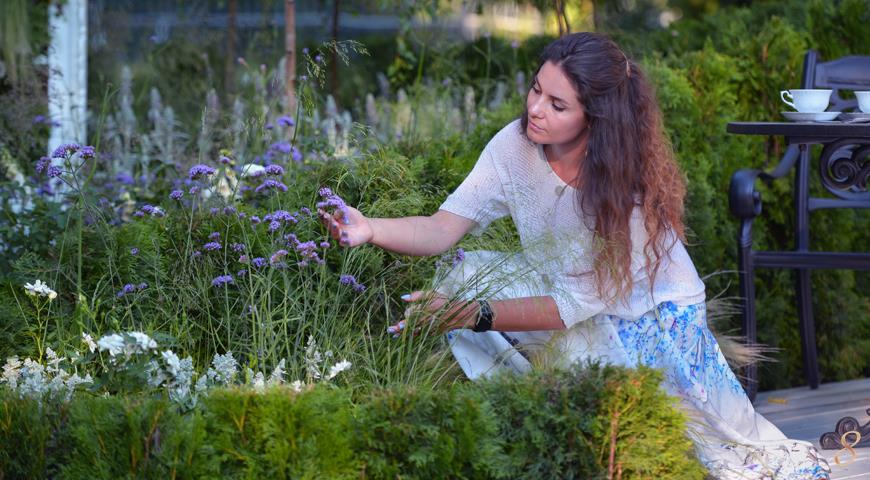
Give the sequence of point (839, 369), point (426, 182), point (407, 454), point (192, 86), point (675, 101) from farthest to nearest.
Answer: point (192, 86) < point (839, 369) < point (675, 101) < point (426, 182) < point (407, 454)

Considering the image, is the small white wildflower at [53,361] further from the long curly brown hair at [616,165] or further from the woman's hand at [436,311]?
the long curly brown hair at [616,165]

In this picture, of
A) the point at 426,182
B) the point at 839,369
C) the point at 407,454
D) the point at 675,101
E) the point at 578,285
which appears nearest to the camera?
the point at 407,454

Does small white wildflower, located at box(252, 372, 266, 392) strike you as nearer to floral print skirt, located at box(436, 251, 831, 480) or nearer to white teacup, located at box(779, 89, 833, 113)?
floral print skirt, located at box(436, 251, 831, 480)

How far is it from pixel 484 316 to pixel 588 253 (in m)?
0.31

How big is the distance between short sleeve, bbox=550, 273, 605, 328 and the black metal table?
0.80m

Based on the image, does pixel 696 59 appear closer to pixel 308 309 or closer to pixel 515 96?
pixel 515 96

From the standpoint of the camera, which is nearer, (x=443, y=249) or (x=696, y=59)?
(x=443, y=249)

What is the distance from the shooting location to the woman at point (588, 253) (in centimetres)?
290

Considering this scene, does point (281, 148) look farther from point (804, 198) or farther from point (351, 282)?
point (804, 198)

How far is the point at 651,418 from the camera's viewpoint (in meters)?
2.40

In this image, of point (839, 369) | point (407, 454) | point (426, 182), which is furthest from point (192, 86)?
point (407, 454)

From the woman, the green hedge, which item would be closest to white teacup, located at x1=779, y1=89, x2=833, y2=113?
the woman

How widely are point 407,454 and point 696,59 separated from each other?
281 cm

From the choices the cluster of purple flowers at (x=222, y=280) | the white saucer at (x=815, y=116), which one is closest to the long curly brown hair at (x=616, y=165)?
the white saucer at (x=815, y=116)
